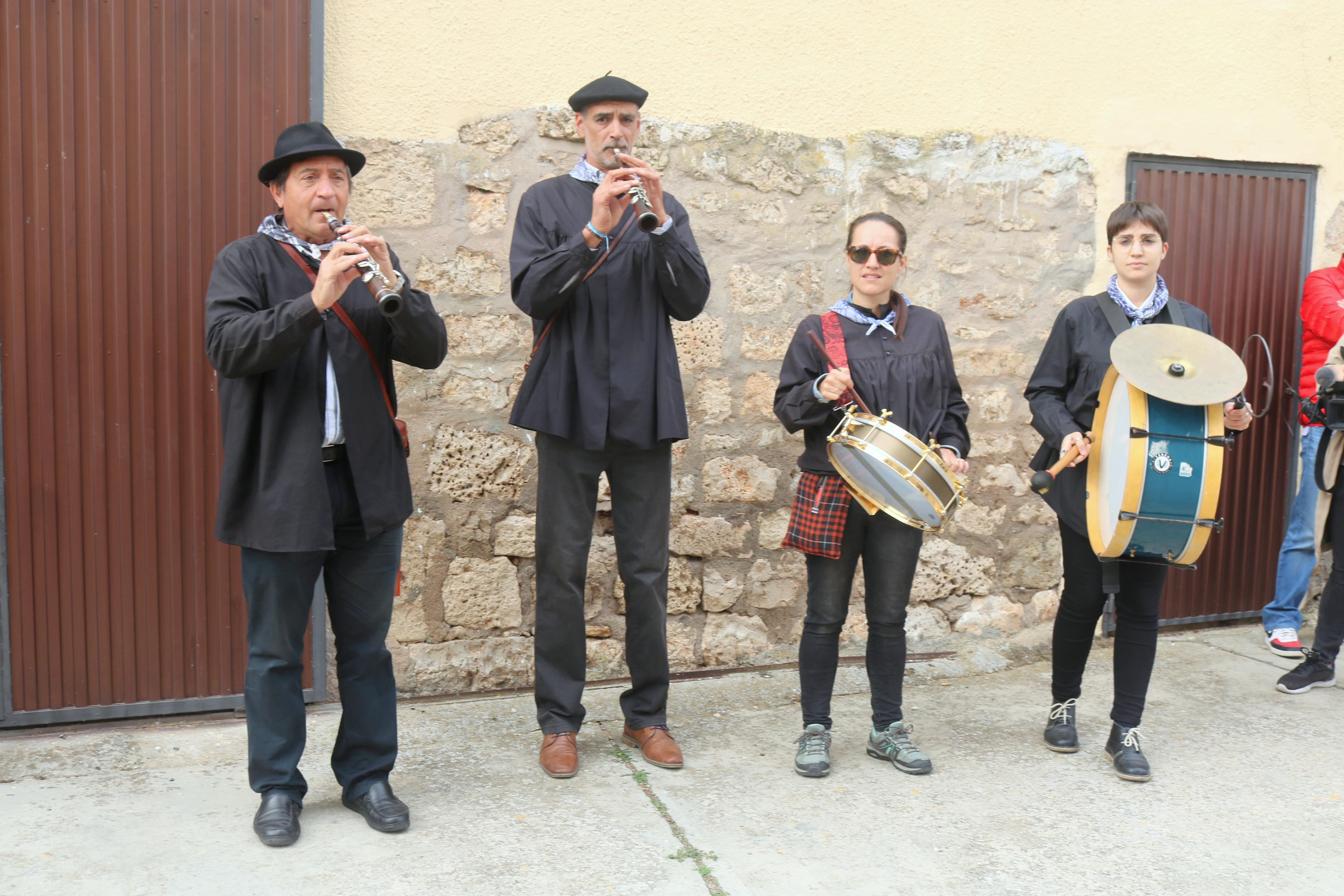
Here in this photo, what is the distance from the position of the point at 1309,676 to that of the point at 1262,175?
2214 millimetres

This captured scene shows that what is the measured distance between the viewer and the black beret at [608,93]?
3.24 m

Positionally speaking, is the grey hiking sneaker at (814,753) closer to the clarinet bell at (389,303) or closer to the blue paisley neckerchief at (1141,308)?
the blue paisley neckerchief at (1141,308)

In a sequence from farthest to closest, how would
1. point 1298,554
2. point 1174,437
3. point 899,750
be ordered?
1. point 1298,554
2. point 899,750
3. point 1174,437

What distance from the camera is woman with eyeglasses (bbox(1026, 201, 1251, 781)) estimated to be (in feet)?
11.3

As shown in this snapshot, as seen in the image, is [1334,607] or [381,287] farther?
[1334,607]

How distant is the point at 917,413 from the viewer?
3.36 meters

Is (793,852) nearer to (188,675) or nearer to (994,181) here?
(188,675)

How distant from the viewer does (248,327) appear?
2.67 m

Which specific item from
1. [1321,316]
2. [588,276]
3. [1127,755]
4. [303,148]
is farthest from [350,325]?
[1321,316]

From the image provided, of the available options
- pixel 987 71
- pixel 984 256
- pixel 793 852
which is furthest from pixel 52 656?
pixel 987 71

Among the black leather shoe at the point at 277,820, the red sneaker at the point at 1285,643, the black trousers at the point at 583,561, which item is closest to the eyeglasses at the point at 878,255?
the black trousers at the point at 583,561

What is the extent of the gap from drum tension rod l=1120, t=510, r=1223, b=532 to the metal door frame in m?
1.78

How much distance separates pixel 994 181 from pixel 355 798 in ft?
11.1

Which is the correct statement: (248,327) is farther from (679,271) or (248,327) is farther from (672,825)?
(672,825)
